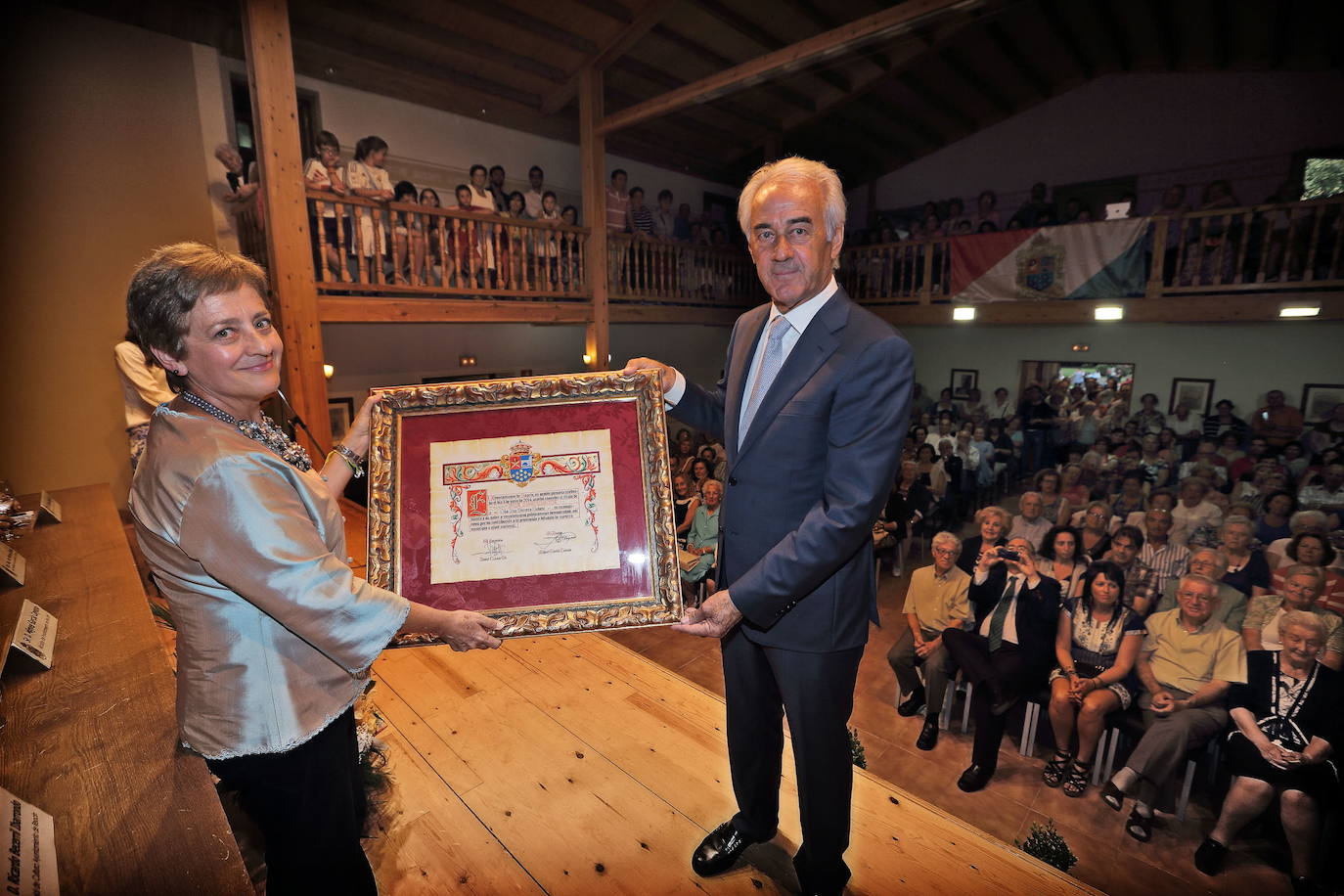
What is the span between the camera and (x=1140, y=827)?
2.82m

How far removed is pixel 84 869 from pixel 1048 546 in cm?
440

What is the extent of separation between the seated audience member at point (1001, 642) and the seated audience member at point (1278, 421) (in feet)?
21.8

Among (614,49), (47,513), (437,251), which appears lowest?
(47,513)

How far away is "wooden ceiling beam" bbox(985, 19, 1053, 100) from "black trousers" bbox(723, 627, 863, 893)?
32.8 feet

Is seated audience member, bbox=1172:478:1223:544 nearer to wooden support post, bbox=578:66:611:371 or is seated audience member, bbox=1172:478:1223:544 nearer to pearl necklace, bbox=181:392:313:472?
wooden support post, bbox=578:66:611:371

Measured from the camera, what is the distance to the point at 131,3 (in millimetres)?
5000

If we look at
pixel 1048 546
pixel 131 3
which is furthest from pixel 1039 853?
pixel 131 3

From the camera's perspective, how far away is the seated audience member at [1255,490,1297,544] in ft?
14.2

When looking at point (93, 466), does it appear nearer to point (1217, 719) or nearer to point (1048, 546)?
point (1048, 546)

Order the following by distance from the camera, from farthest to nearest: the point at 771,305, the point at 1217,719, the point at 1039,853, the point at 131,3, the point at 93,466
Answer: the point at 93,466 < the point at 131,3 < the point at 1217,719 < the point at 1039,853 < the point at 771,305

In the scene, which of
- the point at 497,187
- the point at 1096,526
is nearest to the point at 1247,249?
the point at 1096,526

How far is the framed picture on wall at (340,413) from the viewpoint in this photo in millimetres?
7207

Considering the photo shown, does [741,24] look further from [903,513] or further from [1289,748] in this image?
[1289,748]

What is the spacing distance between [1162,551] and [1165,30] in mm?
8597
